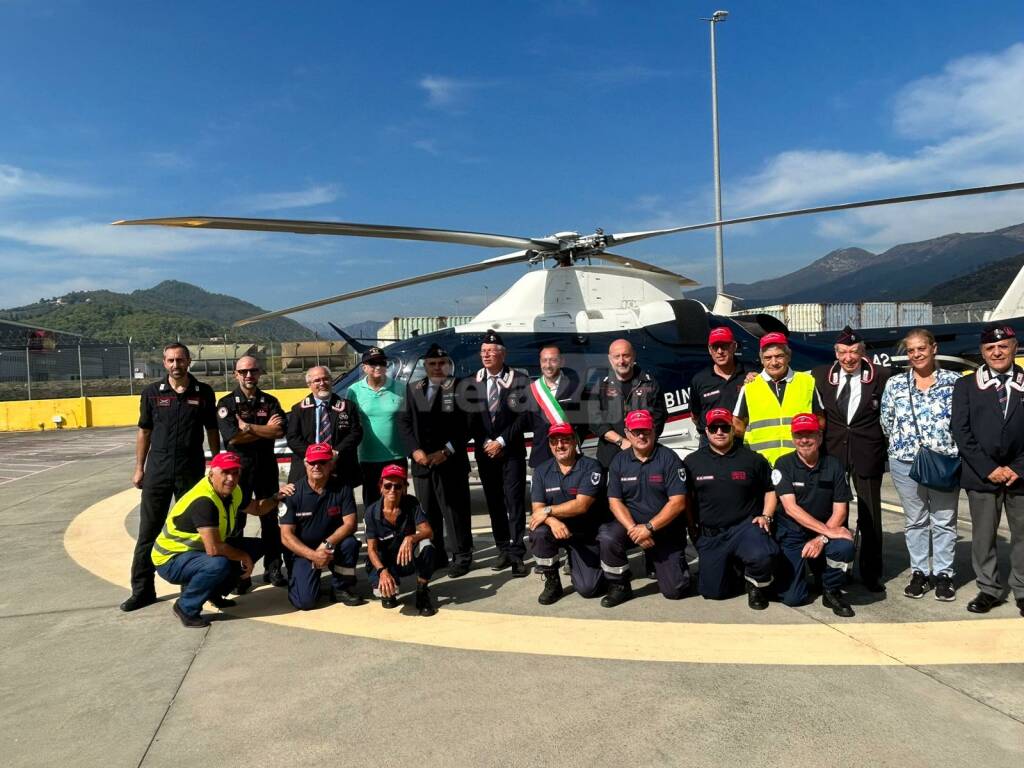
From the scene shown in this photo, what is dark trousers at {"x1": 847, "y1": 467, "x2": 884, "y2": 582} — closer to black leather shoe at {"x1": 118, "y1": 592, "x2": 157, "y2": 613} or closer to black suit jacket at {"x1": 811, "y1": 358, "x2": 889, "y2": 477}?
black suit jacket at {"x1": 811, "y1": 358, "x2": 889, "y2": 477}

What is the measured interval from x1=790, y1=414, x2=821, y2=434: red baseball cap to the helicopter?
289 cm

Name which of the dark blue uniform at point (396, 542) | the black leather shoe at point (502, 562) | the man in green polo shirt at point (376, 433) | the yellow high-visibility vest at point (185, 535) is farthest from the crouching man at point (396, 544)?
the yellow high-visibility vest at point (185, 535)

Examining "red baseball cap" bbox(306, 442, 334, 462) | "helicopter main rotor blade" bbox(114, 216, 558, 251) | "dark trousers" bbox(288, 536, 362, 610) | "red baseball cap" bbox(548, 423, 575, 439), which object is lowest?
"dark trousers" bbox(288, 536, 362, 610)

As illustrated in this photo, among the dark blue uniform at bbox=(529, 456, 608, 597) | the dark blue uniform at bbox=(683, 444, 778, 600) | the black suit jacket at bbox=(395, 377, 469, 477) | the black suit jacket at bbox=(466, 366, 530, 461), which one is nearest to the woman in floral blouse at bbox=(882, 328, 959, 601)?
the dark blue uniform at bbox=(683, 444, 778, 600)

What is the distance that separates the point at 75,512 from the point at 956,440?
948 cm

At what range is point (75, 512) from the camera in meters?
8.16

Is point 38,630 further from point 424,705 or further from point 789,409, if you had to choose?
point 789,409

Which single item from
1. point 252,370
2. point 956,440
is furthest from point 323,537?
point 956,440

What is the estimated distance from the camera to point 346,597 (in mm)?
4539

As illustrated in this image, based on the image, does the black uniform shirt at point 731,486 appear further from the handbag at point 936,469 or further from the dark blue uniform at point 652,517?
the handbag at point 936,469

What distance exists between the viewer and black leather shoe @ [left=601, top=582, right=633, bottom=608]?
438 centimetres

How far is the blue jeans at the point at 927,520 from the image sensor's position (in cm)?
429

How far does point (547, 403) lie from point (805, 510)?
2068mm

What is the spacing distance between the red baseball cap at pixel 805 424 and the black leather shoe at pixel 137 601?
4.71 metres
